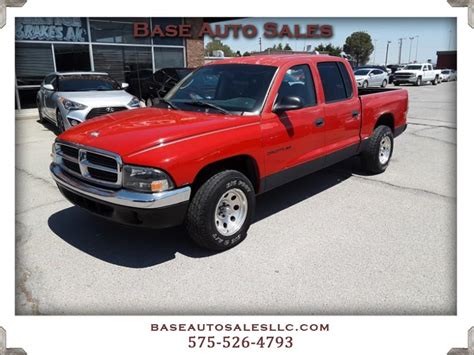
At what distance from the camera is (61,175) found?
3.81m

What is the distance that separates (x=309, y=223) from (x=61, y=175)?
9.15 feet

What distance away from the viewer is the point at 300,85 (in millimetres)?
4484

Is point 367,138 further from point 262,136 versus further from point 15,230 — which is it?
point 15,230

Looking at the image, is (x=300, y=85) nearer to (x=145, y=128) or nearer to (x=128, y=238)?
(x=145, y=128)

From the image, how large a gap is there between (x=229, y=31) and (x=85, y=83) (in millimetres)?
5300

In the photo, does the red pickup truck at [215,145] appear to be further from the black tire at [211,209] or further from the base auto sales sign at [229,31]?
the base auto sales sign at [229,31]

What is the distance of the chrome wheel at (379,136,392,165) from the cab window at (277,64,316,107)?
2.10m

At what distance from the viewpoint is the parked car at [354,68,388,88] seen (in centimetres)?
2497

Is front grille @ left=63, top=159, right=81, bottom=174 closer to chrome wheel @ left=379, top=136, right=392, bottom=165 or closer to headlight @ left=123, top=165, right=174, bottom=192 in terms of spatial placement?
headlight @ left=123, top=165, right=174, bottom=192

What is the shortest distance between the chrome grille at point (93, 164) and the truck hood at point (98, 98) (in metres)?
4.58

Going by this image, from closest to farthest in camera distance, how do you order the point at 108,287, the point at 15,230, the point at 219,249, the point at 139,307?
1. the point at 139,307
2. the point at 108,287
3. the point at 219,249
4. the point at 15,230

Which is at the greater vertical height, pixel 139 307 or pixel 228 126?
pixel 228 126

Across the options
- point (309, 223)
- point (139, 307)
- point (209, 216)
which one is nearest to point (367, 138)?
point (309, 223)

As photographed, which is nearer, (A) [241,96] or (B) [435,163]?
(A) [241,96]
